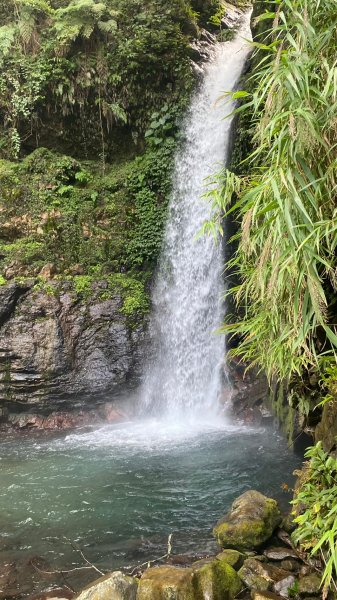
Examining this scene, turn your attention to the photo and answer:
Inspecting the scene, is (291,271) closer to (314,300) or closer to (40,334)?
(314,300)

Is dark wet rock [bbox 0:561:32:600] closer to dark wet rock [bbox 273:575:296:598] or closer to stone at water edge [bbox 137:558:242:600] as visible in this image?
stone at water edge [bbox 137:558:242:600]

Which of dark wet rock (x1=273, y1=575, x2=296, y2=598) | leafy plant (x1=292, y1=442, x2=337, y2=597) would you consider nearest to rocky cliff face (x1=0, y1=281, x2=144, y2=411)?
dark wet rock (x1=273, y1=575, x2=296, y2=598)

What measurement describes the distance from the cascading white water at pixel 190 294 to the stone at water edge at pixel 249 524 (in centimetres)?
474

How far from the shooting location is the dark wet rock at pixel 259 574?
133 inches

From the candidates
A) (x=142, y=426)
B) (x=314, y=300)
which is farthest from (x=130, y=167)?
(x=314, y=300)

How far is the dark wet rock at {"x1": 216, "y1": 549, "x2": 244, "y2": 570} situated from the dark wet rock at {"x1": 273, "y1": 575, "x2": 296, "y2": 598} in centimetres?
41

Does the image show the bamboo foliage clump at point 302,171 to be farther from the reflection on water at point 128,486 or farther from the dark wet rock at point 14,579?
the dark wet rock at point 14,579

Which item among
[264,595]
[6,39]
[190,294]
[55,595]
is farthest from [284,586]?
[6,39]

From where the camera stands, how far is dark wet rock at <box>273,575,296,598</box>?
3.24 metres

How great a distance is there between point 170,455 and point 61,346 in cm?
351

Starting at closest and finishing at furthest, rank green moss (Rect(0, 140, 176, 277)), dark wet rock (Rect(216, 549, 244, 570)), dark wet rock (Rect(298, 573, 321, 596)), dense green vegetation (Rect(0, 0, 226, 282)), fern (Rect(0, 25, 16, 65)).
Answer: dark wet rock (Rect(298, 573, 321, 596)) < dark wet rock (Rect(216, 549, 244, 570)) < green moss (Rect(0, 140, 176, 277)) < dense green vegetation (Rect(0, 0, 226, 282)) < fern (Rect(0, 25, 16, 65))

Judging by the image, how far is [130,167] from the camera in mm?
11281

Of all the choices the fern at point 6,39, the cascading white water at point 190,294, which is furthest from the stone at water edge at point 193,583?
the fern at point 6,39

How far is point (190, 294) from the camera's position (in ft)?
32.2
